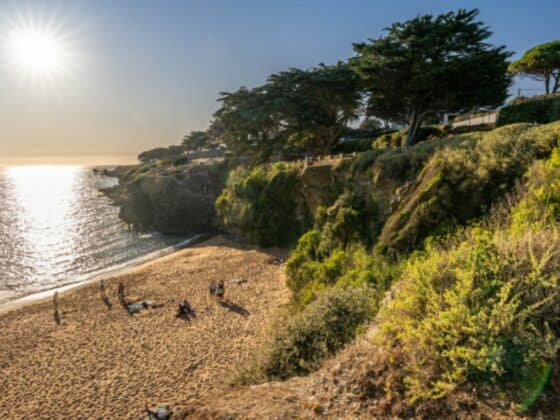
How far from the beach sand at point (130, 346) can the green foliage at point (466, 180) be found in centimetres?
682

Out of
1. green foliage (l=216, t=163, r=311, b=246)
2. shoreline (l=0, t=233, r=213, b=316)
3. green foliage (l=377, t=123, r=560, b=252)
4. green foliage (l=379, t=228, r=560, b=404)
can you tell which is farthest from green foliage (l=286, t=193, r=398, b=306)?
shoreline (l=0, t=233, r=213, b=316)

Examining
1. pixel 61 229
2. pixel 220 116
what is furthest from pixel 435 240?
pixel 61 229

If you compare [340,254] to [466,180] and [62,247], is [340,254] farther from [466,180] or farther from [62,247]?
[62,247]

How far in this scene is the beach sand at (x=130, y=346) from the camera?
9430 millimetres

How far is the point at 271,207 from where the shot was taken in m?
24.2

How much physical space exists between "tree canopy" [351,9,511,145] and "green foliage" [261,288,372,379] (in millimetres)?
16194

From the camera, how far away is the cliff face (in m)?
36.1

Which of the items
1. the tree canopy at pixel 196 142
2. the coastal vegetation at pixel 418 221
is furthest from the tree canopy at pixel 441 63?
the tree canopy at pixel 196 142

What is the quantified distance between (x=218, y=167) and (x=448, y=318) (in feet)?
133

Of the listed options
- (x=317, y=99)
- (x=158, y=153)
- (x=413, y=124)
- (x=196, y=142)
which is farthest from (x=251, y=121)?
(x=158, y=153)

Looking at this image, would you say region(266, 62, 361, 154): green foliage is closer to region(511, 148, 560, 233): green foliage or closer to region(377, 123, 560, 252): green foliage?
region(377, 123, 560, 252): green foliage

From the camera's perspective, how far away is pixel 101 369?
428 inches

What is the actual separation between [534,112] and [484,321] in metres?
22.8

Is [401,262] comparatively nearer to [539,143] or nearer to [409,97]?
[539,143]
